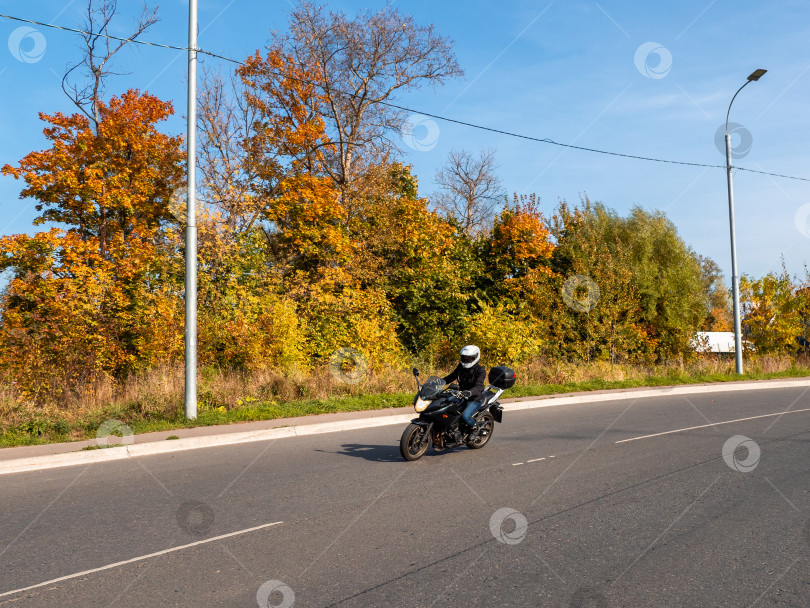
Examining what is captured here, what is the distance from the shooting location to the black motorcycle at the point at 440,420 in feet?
28.6

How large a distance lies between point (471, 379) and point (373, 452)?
1863 mm

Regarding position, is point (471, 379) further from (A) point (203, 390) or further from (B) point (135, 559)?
(A) point (203, 390)

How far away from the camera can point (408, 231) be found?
87.5ft

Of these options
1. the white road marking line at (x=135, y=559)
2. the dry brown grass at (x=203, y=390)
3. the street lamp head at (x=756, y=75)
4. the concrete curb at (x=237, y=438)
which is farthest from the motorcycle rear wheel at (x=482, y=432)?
the street lamp head at (x=756, y=75)

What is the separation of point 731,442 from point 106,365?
16366mm

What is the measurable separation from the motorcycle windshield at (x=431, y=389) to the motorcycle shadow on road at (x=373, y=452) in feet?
3.33

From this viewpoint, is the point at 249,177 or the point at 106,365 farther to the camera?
the point at 249,177

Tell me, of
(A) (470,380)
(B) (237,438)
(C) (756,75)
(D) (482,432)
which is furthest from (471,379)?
(C) (756,75)

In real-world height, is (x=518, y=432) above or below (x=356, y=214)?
below

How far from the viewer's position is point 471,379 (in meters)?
9.52

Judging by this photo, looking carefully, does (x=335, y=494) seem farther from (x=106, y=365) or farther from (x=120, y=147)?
(x=120, y=147)

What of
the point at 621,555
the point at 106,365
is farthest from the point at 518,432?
the point at 106,365

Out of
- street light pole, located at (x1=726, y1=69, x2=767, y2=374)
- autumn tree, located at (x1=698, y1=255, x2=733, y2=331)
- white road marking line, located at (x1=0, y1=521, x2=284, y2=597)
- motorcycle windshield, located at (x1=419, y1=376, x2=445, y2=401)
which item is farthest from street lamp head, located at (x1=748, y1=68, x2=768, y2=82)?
autumn tree, located at (x1=698, y1=255, x2=733, y2=331)

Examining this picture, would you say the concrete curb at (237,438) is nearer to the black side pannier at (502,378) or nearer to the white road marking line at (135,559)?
the black side pannier at (502,378)
